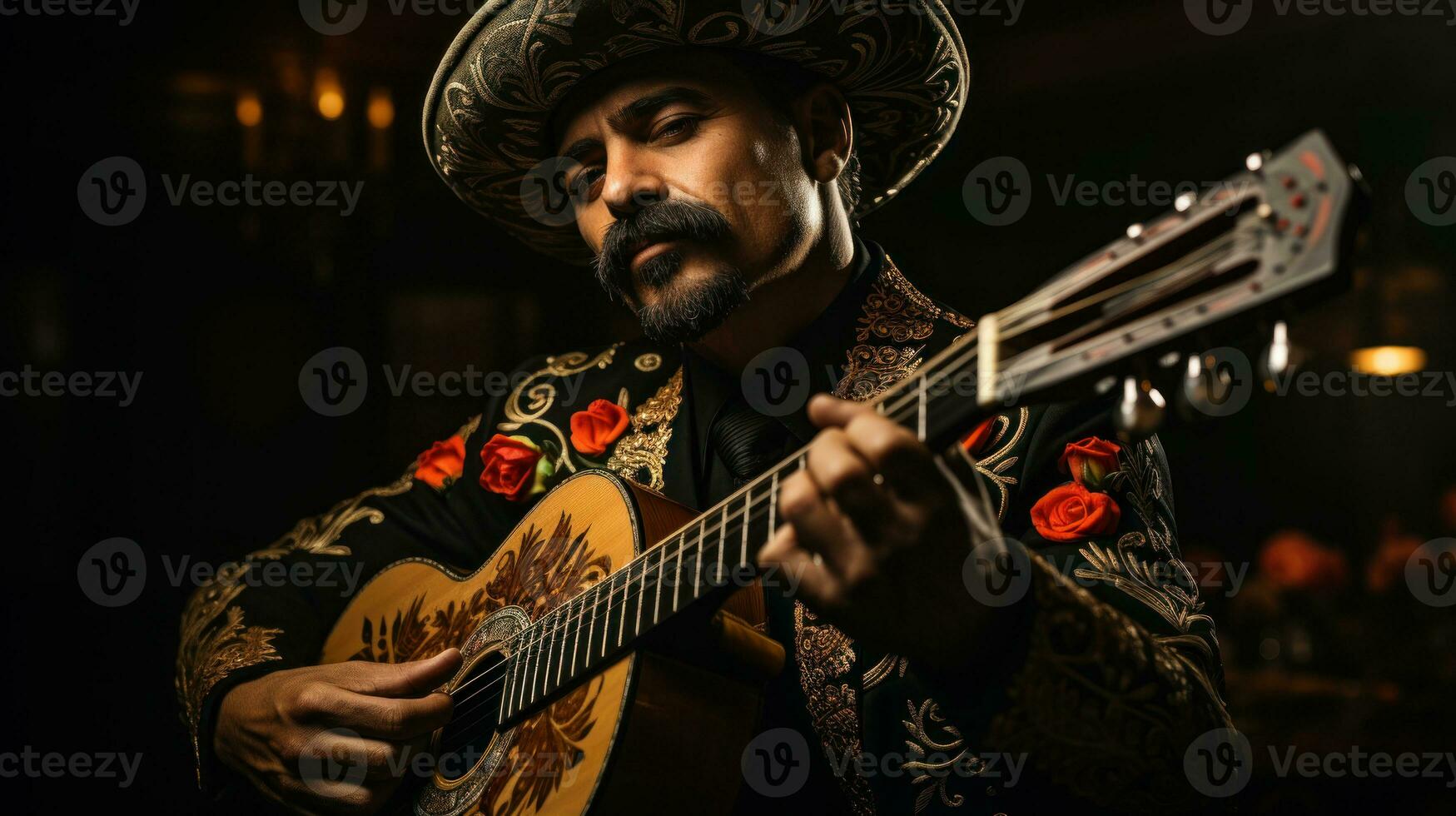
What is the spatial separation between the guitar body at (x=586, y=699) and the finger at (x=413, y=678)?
24 mm

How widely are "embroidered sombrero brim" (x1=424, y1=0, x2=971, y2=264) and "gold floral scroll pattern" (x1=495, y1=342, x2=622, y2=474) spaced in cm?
24

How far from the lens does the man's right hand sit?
4.08 feet

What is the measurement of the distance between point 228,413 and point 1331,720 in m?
3.08

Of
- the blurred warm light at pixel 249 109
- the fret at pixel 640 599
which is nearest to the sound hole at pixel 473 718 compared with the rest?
the fret at pixel 640 599

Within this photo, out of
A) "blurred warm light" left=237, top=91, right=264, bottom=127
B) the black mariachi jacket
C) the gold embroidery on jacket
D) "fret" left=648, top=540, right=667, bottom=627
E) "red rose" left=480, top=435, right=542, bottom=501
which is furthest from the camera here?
"blurred warm light" left=237, top=91, right=264, bottom=127

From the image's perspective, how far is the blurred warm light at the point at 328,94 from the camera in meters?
2.61

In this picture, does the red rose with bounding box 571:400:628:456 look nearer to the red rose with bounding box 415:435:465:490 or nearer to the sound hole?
the red rose with bounding box 415:435:465:490

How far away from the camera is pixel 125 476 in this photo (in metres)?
2.21

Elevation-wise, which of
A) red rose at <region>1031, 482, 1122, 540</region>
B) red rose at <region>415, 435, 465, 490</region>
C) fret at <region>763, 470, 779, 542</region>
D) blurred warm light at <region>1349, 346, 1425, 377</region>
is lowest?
fret at <region>763, 470, 779, 542</region>

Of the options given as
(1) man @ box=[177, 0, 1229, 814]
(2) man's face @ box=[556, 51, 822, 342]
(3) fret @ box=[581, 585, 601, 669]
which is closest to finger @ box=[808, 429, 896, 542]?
(1) man @ box=[177, 0, 1229, 814]

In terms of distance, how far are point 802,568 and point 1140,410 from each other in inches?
12.1

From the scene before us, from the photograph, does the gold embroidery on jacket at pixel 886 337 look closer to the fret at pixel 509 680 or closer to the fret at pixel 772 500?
the fret at pixel 772 500

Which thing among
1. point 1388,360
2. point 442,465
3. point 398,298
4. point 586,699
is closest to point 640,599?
point 586,699

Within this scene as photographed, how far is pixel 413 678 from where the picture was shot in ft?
4.12
